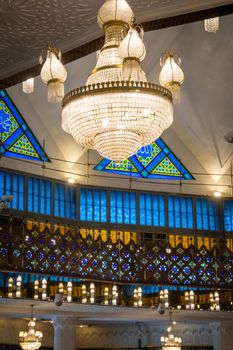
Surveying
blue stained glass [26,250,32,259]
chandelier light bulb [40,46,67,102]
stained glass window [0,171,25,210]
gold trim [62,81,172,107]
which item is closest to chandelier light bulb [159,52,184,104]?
gold trim [62,81,172,107]

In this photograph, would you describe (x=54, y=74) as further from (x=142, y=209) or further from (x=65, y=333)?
(x=142, y=209)

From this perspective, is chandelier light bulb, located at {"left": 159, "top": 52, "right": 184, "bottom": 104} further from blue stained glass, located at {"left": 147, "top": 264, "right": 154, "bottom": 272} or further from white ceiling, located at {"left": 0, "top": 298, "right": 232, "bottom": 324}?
blue stained glass, located at {"left": 147, "top": 264, "right": 154, "bottom": 272}

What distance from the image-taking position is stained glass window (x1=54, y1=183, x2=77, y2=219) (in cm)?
2224

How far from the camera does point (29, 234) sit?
52.6 feet

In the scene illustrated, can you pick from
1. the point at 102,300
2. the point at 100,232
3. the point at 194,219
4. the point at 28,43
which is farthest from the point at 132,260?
the point at 28,43

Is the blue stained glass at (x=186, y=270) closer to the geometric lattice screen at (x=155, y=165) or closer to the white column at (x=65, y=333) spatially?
the white column at (x=65, y=333)

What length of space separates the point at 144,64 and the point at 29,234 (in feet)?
29.5

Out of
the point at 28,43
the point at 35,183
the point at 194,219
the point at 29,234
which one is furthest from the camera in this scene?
the point at 194,219

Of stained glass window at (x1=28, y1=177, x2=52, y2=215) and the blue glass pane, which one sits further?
the blue glass pane

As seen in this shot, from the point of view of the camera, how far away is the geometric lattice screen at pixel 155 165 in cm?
2438

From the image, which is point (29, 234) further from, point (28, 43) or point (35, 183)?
point (28, 43)

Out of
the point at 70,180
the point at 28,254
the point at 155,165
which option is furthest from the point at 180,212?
the point at 28,254

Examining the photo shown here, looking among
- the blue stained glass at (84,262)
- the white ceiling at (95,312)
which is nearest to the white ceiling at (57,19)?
the white ceiling at (95,312)

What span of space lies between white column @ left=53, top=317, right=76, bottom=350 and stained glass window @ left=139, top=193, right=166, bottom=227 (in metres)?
5.28
